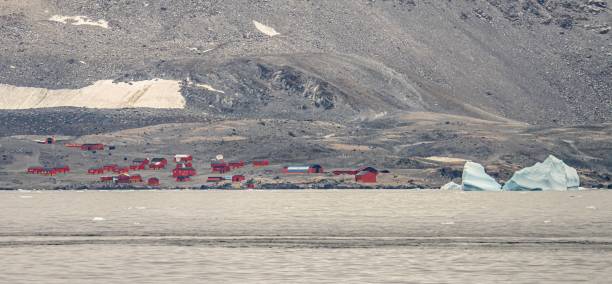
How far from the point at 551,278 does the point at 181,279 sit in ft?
76.8

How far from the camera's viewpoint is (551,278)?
268 ft

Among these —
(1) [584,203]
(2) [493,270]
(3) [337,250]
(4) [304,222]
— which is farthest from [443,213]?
(2) [493,270]

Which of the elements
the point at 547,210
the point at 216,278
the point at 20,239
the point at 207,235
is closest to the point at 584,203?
the point at 547,210

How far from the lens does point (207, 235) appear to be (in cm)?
12044

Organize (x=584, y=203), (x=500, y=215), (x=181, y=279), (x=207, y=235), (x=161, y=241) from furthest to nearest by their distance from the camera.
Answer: (x=584, y=203) → (x=500, y=215) → (x=207, y=235) → (x=161, y=241) → (x=181, y=279)

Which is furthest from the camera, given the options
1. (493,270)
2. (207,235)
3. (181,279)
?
(207,235)

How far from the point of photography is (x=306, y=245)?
107625 millimetres

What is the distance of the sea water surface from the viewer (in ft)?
274

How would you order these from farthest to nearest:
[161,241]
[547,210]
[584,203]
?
[584,203] → [547,210] → [161,241]

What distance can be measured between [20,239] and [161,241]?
517 inches

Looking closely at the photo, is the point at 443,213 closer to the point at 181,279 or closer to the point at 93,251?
the point at 93,251

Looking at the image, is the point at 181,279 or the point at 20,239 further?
the point at 20,239

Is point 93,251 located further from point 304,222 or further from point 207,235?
point 304,222

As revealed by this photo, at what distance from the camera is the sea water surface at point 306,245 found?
274ft
